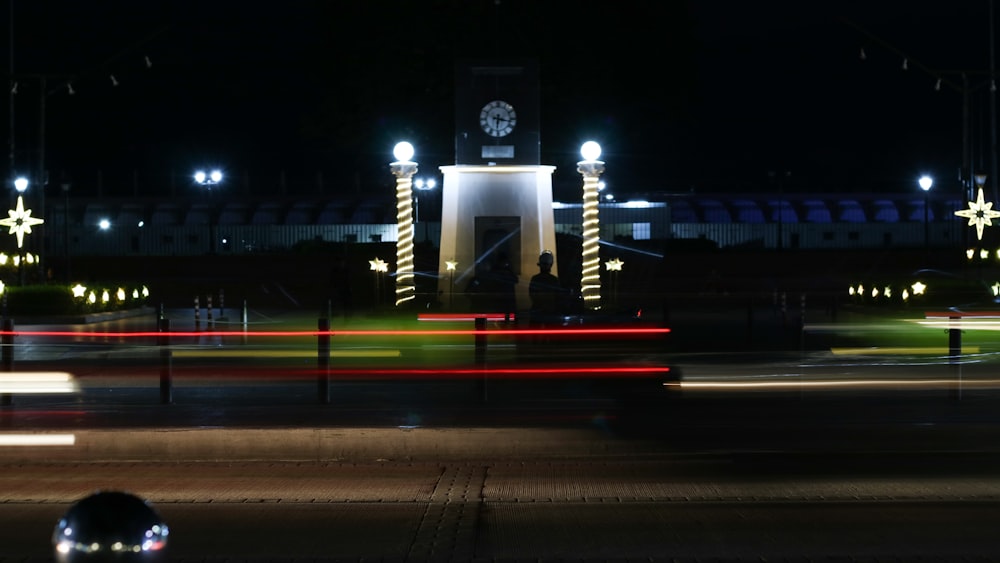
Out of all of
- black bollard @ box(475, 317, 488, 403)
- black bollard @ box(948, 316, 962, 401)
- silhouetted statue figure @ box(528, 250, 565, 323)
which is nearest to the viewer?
black bollard @ box(475, 317, 488, 403)

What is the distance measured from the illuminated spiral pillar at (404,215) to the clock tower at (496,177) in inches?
44.7

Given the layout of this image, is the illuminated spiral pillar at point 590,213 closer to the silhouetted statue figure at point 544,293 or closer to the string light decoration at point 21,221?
the silhouetted statue figure at point 544,293

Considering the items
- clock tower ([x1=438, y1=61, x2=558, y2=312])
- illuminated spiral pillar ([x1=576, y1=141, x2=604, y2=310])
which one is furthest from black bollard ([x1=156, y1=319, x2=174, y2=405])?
clock tower ([x1=438, y1=61, x2=558, y2=312])

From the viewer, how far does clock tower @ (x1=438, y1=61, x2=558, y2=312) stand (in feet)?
129

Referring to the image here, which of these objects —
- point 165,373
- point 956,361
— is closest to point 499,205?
point 956,361

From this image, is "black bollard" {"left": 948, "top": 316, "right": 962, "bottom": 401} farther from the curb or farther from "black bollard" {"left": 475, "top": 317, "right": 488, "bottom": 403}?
"black bollard" {"left": 475, "top": 317, "right": 488, "bottom": 403}

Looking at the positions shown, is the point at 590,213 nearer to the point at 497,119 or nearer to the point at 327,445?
the point at 497,119

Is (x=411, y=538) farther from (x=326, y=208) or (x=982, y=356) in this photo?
(x=326, y=208)

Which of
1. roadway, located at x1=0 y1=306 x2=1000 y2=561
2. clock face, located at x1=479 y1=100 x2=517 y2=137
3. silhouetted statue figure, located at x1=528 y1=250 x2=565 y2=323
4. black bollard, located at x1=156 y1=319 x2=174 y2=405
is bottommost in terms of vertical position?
roadway, located at x1=0 y1=306 x2=1000 y2=561

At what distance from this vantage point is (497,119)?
39344 mm

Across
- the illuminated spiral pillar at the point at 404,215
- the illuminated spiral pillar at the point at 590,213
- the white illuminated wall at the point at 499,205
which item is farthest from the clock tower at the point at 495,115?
the illuminated spiral pillar at the point at 590,213

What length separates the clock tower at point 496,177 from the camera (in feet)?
129

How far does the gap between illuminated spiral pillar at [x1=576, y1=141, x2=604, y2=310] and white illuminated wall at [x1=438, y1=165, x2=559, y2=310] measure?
1084 mm

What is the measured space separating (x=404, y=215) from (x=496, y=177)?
300 centimetres
